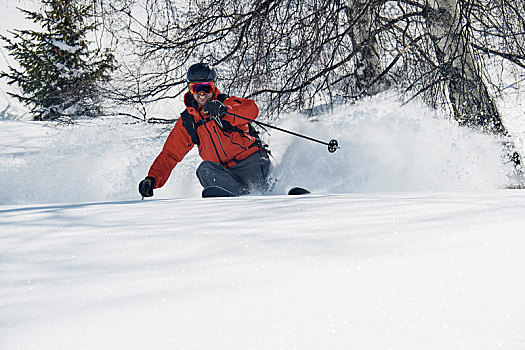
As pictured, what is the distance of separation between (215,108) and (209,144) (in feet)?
1.86

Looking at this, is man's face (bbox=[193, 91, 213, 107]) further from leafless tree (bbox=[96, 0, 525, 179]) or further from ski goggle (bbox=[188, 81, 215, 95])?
leafless tree (bbox=[96, 0, 525, 179])

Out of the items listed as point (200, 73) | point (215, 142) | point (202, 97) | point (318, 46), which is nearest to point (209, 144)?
point (215, 142)

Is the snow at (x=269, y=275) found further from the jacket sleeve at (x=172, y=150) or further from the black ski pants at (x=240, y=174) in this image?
the jacket sleeve at (x=172, y=150)

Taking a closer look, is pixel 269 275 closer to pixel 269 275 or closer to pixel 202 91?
pixel 269 275

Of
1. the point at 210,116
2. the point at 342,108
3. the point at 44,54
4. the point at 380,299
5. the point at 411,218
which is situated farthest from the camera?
the point at 44,54

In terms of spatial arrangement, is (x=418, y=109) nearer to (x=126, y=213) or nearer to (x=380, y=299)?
(x=126, y=213)

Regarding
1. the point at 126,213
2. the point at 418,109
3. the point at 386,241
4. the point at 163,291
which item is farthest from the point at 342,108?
the point at 163,291

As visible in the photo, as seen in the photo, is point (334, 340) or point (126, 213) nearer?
Answer: point (334, 340)

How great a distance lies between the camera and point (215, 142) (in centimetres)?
478

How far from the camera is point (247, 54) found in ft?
20.7

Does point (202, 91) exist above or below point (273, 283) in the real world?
above

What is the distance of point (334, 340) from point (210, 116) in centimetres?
369

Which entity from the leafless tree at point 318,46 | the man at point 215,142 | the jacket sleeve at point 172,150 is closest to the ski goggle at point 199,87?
the man at point 215,142

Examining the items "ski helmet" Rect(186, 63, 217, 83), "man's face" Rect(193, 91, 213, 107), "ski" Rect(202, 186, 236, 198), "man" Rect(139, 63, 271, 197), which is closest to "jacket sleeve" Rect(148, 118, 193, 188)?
"man" Rect(139, 63, 271, 197)
